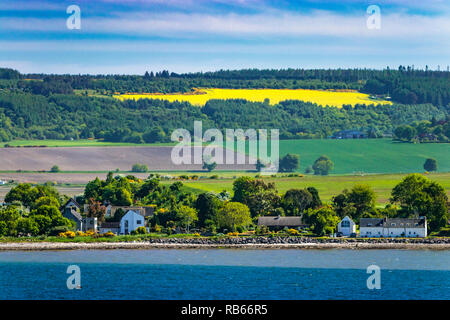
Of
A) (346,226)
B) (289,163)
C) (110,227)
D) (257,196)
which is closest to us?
(346,226)

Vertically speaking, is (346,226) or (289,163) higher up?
(289,163)

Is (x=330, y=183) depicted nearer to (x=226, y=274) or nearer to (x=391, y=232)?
(x=391, y=232)

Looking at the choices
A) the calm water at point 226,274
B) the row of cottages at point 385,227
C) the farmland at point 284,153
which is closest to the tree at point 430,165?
the farmland at point 284,153

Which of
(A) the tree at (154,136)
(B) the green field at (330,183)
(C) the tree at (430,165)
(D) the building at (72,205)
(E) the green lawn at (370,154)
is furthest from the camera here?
(A) the tree at (154,136)

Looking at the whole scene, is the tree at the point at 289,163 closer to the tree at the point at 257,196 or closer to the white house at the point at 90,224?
the tree at the point at 257,196

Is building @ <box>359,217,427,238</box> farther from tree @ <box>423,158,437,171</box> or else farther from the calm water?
tree @ <box>423,158,437,171</box>

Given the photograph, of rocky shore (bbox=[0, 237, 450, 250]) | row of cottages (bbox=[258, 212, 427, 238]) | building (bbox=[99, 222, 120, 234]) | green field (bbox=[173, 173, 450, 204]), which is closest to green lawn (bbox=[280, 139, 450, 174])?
green field (bbox=[173, 173, 450, 204])

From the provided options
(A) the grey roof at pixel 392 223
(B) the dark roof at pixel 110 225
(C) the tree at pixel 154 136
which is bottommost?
(B) the dark roof at pixel 110 225

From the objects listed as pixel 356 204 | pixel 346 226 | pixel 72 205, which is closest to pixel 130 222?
pixel 72 205
